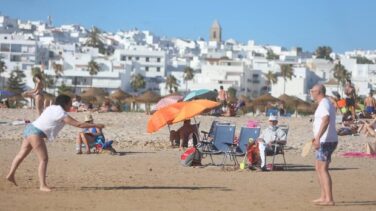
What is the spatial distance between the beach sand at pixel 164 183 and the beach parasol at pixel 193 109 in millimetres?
880

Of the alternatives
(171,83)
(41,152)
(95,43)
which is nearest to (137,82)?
(171,83)

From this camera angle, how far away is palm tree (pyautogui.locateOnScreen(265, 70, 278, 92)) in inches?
3941

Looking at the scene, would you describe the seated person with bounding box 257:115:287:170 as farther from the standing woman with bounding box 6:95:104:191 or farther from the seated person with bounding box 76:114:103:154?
the standing woman with bounding box 6:95:104:191

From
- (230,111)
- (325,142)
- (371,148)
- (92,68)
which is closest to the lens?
(325,142)

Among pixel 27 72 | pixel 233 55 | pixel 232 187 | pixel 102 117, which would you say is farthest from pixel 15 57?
pixel 232 187

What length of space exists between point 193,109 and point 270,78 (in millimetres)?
86253

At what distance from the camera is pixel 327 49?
161 m

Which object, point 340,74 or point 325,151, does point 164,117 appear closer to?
point 325,151

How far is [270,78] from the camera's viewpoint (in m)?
100

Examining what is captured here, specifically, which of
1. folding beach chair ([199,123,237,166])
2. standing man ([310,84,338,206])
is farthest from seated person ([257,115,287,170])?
standing man ([310,84,338,206])

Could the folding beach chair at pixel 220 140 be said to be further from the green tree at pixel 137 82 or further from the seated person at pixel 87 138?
the green tree at pixel 137 82

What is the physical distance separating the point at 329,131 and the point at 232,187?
2182 millimetres

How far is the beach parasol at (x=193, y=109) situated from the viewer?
47.8ft

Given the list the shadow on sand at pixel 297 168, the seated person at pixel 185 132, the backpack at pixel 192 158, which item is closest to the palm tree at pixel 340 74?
the seated person at pixel 185 132
